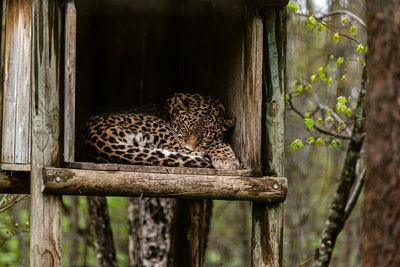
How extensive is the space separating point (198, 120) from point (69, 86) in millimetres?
1737

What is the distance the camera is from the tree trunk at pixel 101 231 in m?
10.2

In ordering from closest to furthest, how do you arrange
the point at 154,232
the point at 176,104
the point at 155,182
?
the point at 155,182
the point at 176,104
the point at 154,232

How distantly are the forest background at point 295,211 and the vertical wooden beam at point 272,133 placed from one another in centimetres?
644

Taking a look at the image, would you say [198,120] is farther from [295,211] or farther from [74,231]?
[295,211]

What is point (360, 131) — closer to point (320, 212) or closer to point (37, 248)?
point (37, 248)

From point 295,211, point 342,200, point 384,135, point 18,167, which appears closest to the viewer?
point 384,135

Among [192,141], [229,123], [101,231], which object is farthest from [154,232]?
[229,123]

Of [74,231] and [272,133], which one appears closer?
[272,133]

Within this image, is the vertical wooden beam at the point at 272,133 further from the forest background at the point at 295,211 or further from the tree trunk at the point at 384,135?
the forest background at the point at 295,211

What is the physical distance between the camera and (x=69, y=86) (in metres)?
5.72

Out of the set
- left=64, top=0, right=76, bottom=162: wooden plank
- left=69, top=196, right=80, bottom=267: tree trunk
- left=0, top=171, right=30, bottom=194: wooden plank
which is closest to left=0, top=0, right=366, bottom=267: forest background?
left=69, top=196, right=80, bottom=267: tree trunk

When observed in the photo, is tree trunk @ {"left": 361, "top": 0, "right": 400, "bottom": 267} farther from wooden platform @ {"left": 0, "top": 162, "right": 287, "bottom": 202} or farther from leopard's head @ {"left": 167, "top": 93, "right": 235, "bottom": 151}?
leopard's head @ {"left": 167, "top": 93, "right": 235, "bottom": 151}

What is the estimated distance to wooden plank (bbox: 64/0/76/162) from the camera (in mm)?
Answer: 5727

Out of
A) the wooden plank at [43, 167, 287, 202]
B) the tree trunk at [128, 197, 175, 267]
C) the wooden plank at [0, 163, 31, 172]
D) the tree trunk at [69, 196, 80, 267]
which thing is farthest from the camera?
the tree trunk at [69, 196, 80, 267]
